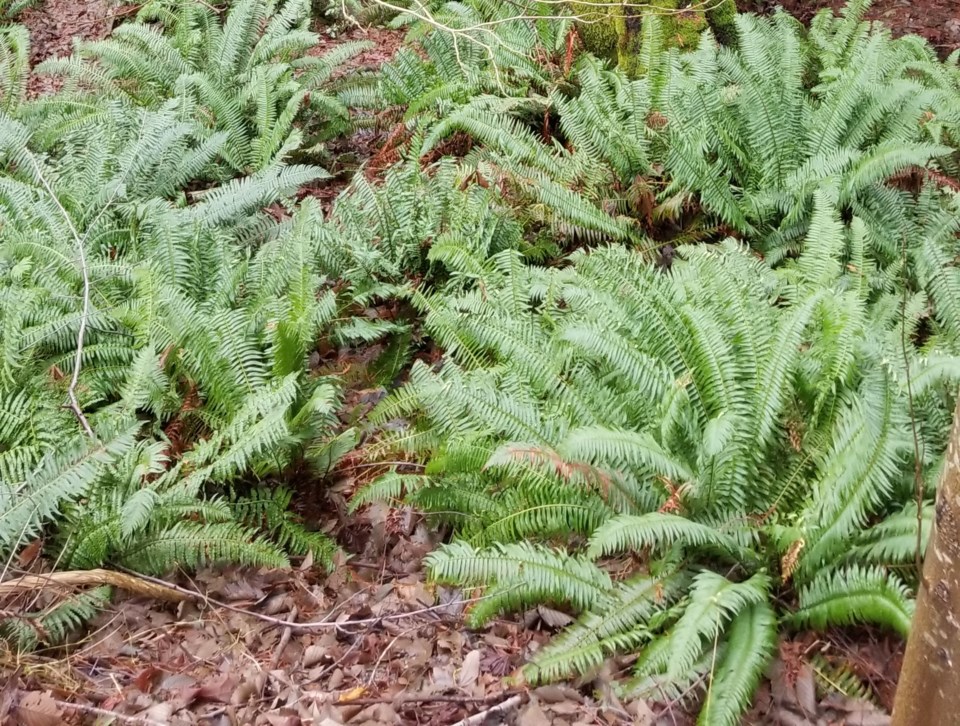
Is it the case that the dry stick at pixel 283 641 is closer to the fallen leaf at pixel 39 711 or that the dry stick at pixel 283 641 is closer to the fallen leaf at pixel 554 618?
the fallen leaf at pixel 39 711

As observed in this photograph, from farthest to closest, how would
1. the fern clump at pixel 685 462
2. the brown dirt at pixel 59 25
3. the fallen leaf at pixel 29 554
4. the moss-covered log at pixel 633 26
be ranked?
the brown dirt at pixel 59 25, the moss-covered log at pixel 633 26, the fallen leaf at pixel 29 554, the fern clump at pixel 685 462

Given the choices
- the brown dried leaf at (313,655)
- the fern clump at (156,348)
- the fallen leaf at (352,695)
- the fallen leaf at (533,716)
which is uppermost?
the fern clump at (156,348)

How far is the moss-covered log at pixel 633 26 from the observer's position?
5191 millimetres

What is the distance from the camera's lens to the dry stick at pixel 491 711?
2123 mm

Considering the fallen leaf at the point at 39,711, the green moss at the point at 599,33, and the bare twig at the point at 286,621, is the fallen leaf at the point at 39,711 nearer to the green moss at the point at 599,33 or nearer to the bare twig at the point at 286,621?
the bare twig at the point at 286,621

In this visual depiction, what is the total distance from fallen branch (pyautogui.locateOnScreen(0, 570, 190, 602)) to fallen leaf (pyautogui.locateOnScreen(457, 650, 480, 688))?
1048 millimetres

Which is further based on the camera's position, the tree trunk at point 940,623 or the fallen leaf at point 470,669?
the fallen leaf at point 470,669

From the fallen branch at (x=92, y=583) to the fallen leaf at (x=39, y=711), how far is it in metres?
0.41

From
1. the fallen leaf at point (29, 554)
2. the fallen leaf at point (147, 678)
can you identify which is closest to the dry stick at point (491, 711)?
the fallen leaf at point (147, 678)

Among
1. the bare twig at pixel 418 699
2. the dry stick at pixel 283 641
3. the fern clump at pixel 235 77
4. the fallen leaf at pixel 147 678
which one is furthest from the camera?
the fern clump at pixel 235 77

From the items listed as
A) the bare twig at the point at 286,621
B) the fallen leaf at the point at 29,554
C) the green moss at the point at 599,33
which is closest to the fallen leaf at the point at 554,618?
the bare twig at the point at 286,621

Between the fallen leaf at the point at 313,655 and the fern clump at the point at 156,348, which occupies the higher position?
the fern clump at the point at 156,348

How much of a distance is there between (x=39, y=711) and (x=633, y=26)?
5122mm

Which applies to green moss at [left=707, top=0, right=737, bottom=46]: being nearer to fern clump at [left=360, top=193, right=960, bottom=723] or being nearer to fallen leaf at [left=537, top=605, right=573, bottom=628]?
fern clump at [left=360, top=193, right=960, bottom=723]
